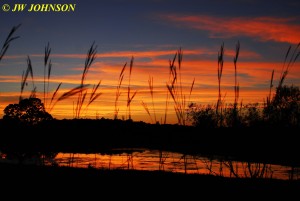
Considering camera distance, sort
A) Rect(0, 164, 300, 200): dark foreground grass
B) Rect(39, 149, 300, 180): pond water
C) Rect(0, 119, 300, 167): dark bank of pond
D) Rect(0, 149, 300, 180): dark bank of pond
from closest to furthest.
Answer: Rect(0, 164, 300, 200): dark foreground grass, Rect(0, 149, 300, 180): dark bank of pond, Rect(39, 149, 300, 180): pond water, Rect(0, 119, 300, 167): dark bank of pond

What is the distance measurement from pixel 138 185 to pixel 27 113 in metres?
15.4

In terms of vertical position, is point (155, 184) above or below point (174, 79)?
below

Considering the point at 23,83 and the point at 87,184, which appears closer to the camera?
the point at 87,184

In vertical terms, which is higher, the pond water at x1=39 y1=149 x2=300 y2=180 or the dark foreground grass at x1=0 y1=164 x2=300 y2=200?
the dark foreground grass at x1=0 y1=164 x2=300 y2=200

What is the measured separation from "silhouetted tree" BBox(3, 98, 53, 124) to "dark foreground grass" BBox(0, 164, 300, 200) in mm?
13120

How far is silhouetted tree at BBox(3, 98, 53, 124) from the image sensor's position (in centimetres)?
1998

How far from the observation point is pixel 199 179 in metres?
6.97

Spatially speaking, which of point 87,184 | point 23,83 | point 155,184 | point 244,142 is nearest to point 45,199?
point 87,184

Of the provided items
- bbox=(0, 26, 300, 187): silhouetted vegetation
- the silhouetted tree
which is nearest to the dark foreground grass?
bbox=(0, 26, 300, 187): silhouetted vegetation

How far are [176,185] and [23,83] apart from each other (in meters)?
2.90

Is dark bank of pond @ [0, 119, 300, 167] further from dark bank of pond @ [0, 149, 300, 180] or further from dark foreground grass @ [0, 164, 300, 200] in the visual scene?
dark foreground grass @ [0, 164, 300, 200]

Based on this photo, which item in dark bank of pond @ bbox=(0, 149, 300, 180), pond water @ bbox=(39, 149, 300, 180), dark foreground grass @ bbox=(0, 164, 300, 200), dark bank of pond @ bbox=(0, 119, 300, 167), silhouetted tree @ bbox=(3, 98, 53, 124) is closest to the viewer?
dark foreground grass @ bbox=(0, 164, 300, 200)

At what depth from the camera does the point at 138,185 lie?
6133 millimetres

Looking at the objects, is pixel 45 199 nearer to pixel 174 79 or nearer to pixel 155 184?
pixel 155 184
